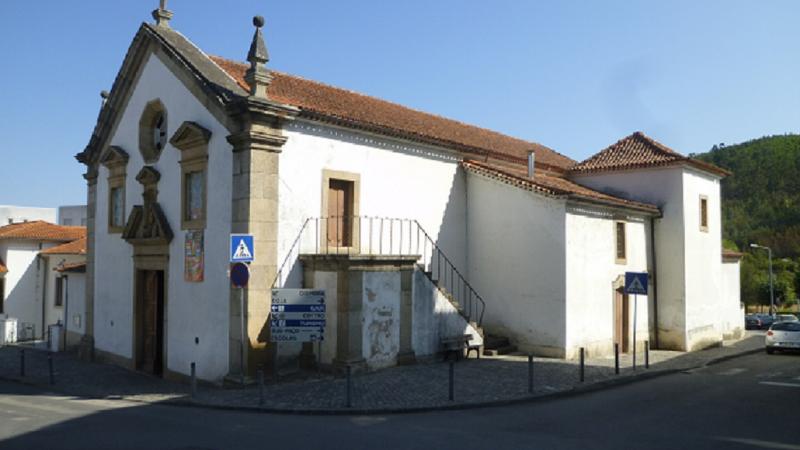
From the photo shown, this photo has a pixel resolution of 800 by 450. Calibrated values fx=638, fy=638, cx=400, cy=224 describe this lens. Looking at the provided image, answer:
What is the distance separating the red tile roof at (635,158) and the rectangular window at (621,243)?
302 centimetres

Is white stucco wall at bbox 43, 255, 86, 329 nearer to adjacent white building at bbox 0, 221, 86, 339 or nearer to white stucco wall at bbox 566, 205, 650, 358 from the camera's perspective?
adjacent white building at bbox 0, 221, 86, 339

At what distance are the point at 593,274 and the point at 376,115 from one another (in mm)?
7852

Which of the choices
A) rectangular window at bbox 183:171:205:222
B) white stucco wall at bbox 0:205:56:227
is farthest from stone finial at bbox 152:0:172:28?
white stucco wall at bbox 0:205:56:227

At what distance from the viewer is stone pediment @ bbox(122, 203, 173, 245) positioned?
16.2 meters

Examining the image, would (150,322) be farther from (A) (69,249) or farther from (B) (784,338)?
(B) (784,338)

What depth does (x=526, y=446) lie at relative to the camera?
8523 mm

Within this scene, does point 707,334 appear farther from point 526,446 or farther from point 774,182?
point 774,182

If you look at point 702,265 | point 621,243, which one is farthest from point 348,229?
point 702,265

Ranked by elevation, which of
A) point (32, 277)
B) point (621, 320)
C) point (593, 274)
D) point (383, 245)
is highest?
point (383, 245)

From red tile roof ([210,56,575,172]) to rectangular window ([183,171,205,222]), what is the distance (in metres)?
2.62

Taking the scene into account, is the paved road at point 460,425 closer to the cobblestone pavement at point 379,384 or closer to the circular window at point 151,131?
the cobblestone pavement at point 379,384

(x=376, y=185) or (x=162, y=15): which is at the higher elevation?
(x=162, y=15)

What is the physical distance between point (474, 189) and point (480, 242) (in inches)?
66.1

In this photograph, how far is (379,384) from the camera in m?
13.3
